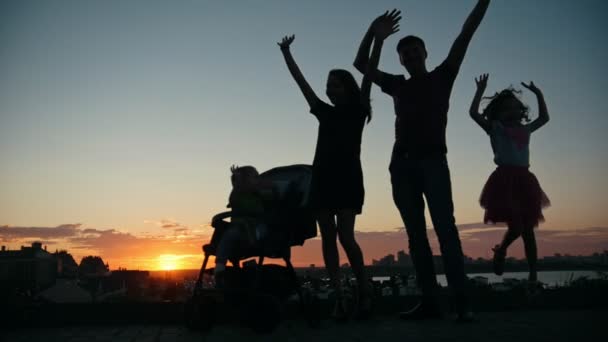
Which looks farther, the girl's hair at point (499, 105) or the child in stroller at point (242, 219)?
the girl's hair at point (499, 105)

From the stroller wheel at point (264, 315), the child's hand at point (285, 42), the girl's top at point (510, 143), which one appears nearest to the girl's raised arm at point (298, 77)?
the child's hand at point (285, 42)

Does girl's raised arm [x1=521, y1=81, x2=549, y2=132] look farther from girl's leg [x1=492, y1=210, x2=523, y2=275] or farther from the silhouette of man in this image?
the silhouette of man

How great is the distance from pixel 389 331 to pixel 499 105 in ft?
10.7

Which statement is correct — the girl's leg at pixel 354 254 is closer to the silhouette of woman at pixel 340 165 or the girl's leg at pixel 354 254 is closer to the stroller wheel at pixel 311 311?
the silhouette of woman at pixel 340 165

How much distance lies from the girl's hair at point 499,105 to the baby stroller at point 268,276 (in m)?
2.37

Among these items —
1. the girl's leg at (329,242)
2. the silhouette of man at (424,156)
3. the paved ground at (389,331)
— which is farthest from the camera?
the girl's leg at (329,242)

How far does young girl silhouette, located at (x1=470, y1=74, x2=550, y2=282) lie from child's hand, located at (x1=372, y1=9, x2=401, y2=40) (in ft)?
5.10

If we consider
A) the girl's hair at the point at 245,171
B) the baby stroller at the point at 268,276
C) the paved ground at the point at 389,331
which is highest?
the girl's hair at the point at 245,171

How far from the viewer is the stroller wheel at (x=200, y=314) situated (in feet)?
12.0

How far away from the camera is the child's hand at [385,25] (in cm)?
396

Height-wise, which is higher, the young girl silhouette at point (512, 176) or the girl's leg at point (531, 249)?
the young girl silhouette at point (512, 176)

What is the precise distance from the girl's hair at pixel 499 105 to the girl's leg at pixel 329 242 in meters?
2.42

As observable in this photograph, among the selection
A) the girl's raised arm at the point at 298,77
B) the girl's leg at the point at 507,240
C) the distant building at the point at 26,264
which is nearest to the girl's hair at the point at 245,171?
the girl's raised arm at the point at 298,77

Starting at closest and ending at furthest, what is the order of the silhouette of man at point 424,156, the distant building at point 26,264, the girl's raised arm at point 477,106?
1. the silhouette of man at point 424,156
2. the girl's raised arm at point 477,106
3. the distant building at point 26,264
